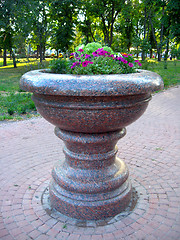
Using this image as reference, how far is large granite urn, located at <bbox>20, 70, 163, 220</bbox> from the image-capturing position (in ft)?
6.71

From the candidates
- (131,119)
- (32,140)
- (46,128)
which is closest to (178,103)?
(46,128)

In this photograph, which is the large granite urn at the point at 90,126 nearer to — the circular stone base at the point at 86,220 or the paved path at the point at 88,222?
the circular stone base at the point at 86,220

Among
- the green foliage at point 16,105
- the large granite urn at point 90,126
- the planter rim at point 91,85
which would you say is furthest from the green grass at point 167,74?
the planter rim at point 91,85

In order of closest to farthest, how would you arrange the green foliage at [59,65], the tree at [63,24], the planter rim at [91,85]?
the planter rim at [91,85]
the green foliage at [59,65]
the tree at [63,24]

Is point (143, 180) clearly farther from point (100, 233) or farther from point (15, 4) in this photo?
point (15, 4)

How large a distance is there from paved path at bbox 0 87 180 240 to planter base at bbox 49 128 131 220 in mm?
127

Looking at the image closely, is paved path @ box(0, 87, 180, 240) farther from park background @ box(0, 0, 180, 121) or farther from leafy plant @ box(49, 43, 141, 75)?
park background @ box(0, 0, 180, 121)

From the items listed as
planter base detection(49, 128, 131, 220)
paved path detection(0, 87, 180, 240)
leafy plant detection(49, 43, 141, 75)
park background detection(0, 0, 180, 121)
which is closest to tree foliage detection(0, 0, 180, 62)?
park background detection(0, 0, 180, 121)

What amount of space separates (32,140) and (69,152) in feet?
8.33

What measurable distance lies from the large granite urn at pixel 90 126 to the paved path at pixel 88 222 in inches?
8.5

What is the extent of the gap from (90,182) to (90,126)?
77 cm

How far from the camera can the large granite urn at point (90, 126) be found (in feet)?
6.71

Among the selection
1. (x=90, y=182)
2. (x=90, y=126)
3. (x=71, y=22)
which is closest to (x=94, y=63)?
(x=90, y=126)

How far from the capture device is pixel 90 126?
2260 millimetres
